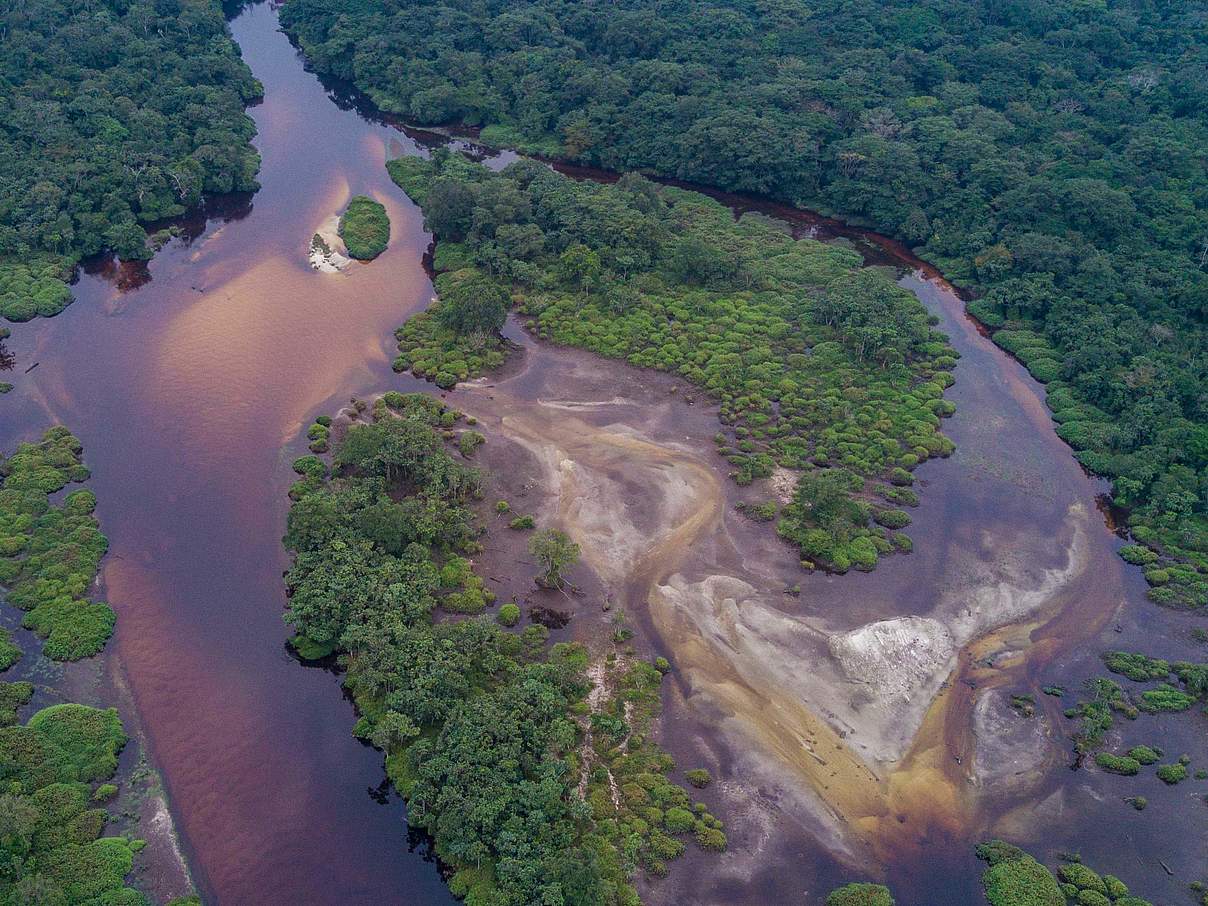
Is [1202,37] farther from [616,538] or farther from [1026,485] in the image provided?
[616,538]

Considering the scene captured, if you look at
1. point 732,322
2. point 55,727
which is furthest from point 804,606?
point 55,727

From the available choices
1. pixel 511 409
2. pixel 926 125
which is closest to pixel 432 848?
pixel 511 409

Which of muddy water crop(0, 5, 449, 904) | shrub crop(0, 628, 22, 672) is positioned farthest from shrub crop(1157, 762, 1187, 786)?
shrub crop(0, 628, 22, 672)

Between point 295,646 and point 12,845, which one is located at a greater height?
point 12,845

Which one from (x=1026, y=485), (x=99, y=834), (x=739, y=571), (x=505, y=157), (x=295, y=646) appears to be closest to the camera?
(x=99, y=834)

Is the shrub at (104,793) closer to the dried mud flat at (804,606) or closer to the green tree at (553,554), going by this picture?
the dried mud flat at (804,606)

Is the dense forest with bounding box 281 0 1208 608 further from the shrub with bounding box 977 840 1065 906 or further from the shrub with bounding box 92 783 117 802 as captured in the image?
the shrub with bounding box 92 783 117 802

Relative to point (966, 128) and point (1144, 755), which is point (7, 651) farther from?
point (966, 128)
